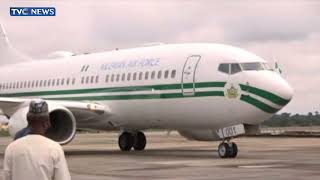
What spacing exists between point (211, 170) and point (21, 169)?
36.5 ft

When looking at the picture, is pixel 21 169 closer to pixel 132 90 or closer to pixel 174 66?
pixel 174 66

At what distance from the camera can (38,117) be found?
14.9 feet

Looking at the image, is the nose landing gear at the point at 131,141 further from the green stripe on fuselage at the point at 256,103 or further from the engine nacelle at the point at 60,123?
the green stripe on fuselage at the point at 256,103

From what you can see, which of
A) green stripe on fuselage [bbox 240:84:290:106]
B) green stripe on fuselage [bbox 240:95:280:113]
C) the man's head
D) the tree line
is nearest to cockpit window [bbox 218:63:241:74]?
green stripe on fuselage [bbox 240:84:290:106]

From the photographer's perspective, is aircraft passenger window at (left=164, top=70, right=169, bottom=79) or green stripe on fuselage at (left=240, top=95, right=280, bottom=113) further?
aircraft passenger window at (left=164, top=70, right=169, bottom=79)

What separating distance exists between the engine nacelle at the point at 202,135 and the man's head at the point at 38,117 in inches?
659

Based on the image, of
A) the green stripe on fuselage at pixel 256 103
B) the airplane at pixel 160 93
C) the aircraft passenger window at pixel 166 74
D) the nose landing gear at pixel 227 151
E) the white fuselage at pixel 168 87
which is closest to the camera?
the green stripe on fuselage at pixel 256 103

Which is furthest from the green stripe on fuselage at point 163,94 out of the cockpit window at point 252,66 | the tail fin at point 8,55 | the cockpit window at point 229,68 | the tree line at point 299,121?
the tree line at point 299,121

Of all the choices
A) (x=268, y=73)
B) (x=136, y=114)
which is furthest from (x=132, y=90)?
(x=268, y=73)

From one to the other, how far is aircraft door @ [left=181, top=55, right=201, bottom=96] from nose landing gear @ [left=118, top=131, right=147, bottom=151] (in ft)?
19.6

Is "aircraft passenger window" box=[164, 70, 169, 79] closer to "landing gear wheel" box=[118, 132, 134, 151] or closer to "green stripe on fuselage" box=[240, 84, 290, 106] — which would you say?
"green stripe on fuselage" box=[240, 84, 290, 106]

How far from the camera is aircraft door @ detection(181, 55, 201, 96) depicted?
2066cm

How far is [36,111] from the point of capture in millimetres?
4512

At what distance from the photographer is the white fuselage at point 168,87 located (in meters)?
19.3
